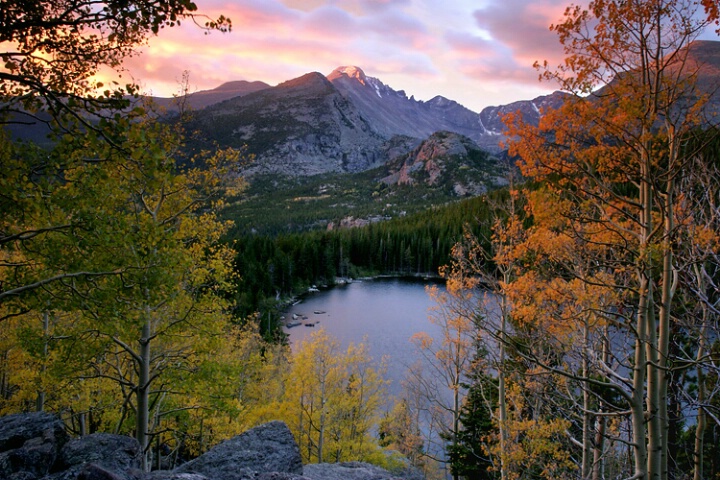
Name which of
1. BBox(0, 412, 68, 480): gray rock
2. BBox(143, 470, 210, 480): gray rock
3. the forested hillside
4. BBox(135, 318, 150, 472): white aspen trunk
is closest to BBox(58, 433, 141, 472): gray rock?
BBox(0, 412, 68, 480): gray rock

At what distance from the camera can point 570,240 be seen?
698cm

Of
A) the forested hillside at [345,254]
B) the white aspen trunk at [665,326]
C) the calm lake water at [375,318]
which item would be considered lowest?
the calm lake water at [375,318]

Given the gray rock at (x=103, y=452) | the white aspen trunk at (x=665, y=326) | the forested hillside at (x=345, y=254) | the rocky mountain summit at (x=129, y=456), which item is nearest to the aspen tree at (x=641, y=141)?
the white aspen trunk at (x=665, y=326)

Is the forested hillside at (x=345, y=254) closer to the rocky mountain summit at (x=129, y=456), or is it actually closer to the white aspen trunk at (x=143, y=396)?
the white aspen trunk at (x=143, y=396)

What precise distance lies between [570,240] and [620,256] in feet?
3.28

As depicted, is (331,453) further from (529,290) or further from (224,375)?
(529,290)

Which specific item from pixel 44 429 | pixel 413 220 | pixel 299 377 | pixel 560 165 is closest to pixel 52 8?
pixel 560 165

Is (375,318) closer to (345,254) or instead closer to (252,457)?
(345,254)

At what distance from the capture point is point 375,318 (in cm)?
5144

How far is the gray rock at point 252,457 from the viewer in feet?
20.6

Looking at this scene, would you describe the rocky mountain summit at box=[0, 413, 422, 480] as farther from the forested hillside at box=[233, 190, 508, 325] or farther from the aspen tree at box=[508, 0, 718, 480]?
Answer: the forested hillside at box=[233, 190, 508, 325]

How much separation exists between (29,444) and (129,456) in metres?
1.58

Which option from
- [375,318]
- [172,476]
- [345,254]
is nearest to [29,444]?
[172,476]

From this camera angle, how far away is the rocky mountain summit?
5.76m
